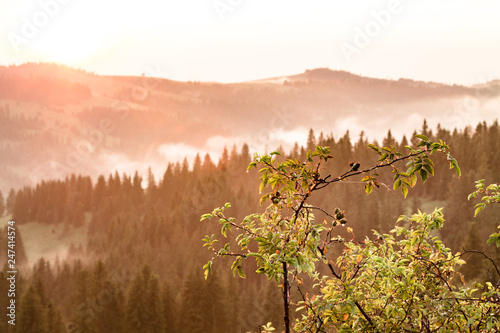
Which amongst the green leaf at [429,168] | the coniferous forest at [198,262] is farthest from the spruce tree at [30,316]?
the green leaf at [429,168]

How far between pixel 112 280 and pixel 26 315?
21.1 meters

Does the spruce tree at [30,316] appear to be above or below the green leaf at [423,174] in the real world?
below

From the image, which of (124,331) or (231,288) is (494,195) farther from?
(231,288)

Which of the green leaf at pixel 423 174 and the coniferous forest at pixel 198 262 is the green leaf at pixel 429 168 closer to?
the green leaf at pixel 423 174

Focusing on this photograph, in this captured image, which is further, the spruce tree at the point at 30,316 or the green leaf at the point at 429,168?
the spruce tree at the point at 30,316

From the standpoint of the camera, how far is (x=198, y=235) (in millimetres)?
166125

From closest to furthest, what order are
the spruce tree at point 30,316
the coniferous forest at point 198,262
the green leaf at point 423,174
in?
the green leaf at point 423,174, the spruce tree at point 30,316, the coniferous forest at point 198,262

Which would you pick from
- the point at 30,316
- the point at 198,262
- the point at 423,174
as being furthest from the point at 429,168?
the point at 198,262

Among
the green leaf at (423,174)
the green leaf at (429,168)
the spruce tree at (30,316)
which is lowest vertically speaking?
the spruce tree at (30,316)

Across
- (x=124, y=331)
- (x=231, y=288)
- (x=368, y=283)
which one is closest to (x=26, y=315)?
(x=124, y=331)

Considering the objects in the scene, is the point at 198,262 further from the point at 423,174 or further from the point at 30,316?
the point at 423,174

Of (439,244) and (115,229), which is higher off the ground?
(439,244)

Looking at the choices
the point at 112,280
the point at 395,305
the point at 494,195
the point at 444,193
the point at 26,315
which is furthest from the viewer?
the point at 444,193

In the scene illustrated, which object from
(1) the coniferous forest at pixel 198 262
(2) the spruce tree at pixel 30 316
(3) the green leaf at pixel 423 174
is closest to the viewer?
(3) the green leaf at pixel 423 174
